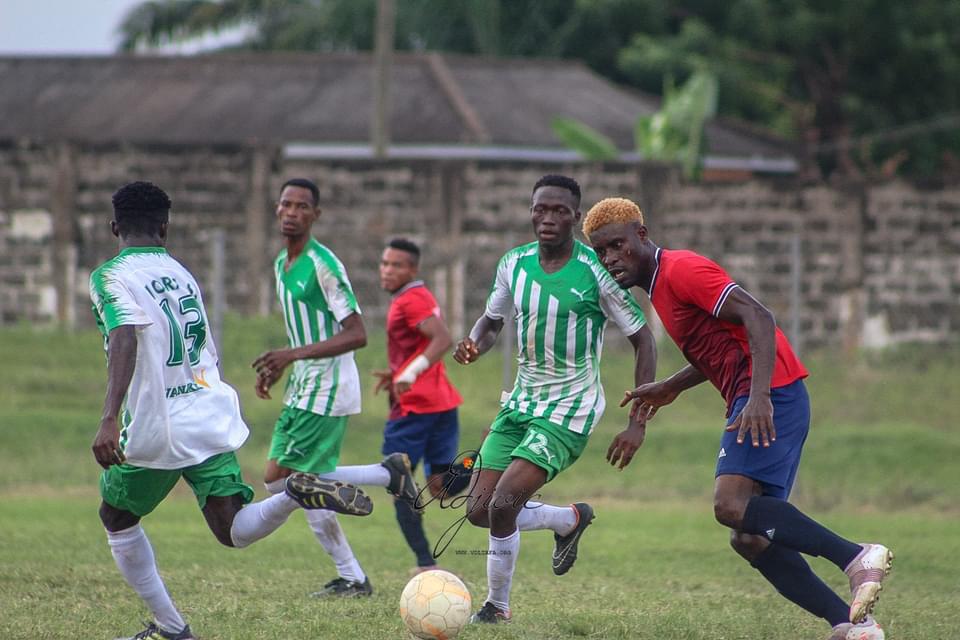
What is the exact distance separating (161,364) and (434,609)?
1.74 metres

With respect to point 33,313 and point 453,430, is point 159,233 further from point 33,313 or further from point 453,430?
point 33,313

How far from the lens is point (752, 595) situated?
888 cm

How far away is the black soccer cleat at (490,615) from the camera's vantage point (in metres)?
7.53

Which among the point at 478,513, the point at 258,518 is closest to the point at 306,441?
the point at 478,513

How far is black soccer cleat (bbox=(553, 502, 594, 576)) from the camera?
7.70 meters

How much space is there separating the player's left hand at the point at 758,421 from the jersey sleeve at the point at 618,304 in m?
1.33

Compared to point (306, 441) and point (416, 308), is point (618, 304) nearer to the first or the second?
point (306, 441)

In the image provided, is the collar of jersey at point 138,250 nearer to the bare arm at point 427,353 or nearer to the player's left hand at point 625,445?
the player's left hand at point 625,445

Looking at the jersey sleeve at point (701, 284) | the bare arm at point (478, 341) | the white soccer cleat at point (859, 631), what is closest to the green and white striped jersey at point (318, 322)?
the bare arm at point (478, 341)

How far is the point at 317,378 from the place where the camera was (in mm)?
8773

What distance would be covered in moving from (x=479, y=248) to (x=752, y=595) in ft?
31.9

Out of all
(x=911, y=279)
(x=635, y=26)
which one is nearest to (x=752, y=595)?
(x=911, y=279)

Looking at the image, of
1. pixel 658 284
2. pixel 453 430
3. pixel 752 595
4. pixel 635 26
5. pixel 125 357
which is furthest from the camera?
pixel 635 26

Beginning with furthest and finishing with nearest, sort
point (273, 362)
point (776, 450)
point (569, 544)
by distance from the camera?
1. point (273, 362)
2. point (569, 544)
3. point (776, 450)
